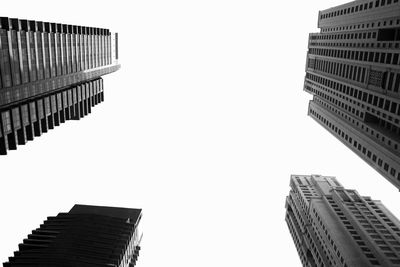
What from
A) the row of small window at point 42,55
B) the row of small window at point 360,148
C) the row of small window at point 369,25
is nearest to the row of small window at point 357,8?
the row of small window at point 369,25

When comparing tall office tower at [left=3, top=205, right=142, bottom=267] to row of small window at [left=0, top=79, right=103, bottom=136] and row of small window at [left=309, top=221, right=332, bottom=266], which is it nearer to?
row of small window at [left=0, top=79, right=103, bottom=136]

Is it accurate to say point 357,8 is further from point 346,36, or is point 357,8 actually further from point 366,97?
point 366,97

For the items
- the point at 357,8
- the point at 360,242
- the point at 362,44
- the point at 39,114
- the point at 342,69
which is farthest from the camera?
the point at 342,69

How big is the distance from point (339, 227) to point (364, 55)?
50.5 metres

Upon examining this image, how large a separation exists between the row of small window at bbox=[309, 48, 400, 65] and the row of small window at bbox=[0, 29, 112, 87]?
7510 cm

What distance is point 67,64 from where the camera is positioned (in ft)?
324

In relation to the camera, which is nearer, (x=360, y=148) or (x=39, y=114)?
(x=360, y=148)

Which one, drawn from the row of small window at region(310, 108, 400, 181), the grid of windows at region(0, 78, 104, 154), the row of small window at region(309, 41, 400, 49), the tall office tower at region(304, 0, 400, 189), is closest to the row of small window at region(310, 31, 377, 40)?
the tall office tower at region(304, 0, 400, 189)

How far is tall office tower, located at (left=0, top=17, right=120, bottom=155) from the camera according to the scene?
70188 mm

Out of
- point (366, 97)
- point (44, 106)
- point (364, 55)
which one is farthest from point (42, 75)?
point (364, 55)

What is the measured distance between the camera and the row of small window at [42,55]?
229 feet

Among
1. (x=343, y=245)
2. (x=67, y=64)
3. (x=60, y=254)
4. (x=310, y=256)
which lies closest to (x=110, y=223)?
(x=60, y=254)

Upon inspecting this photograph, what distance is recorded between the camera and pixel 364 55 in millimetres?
81375

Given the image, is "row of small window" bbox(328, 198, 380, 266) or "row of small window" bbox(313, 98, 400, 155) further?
"row of small window" bbox(328, 198, 380, 266)
